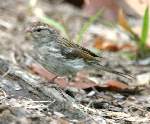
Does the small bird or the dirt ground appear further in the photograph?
the small bird

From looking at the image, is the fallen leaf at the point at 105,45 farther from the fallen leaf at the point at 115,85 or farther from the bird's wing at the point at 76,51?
the bird's wing at the point at 76,51

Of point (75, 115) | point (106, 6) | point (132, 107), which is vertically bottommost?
point (75, 115)

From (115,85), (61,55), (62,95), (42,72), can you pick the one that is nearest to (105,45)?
(42,72)

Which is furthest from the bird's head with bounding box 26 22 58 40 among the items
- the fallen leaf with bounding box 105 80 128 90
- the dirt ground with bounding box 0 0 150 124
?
the fallen leaf with bounding box 105 80 128 90

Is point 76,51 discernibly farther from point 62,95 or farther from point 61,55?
point 62,95

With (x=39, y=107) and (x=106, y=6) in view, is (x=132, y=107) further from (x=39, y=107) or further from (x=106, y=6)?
(x=106, y=6)

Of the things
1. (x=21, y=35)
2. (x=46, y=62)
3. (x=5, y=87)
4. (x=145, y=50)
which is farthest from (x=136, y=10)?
(x=5, y=87)

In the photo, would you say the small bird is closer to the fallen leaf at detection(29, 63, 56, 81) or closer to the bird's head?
the bird's head
